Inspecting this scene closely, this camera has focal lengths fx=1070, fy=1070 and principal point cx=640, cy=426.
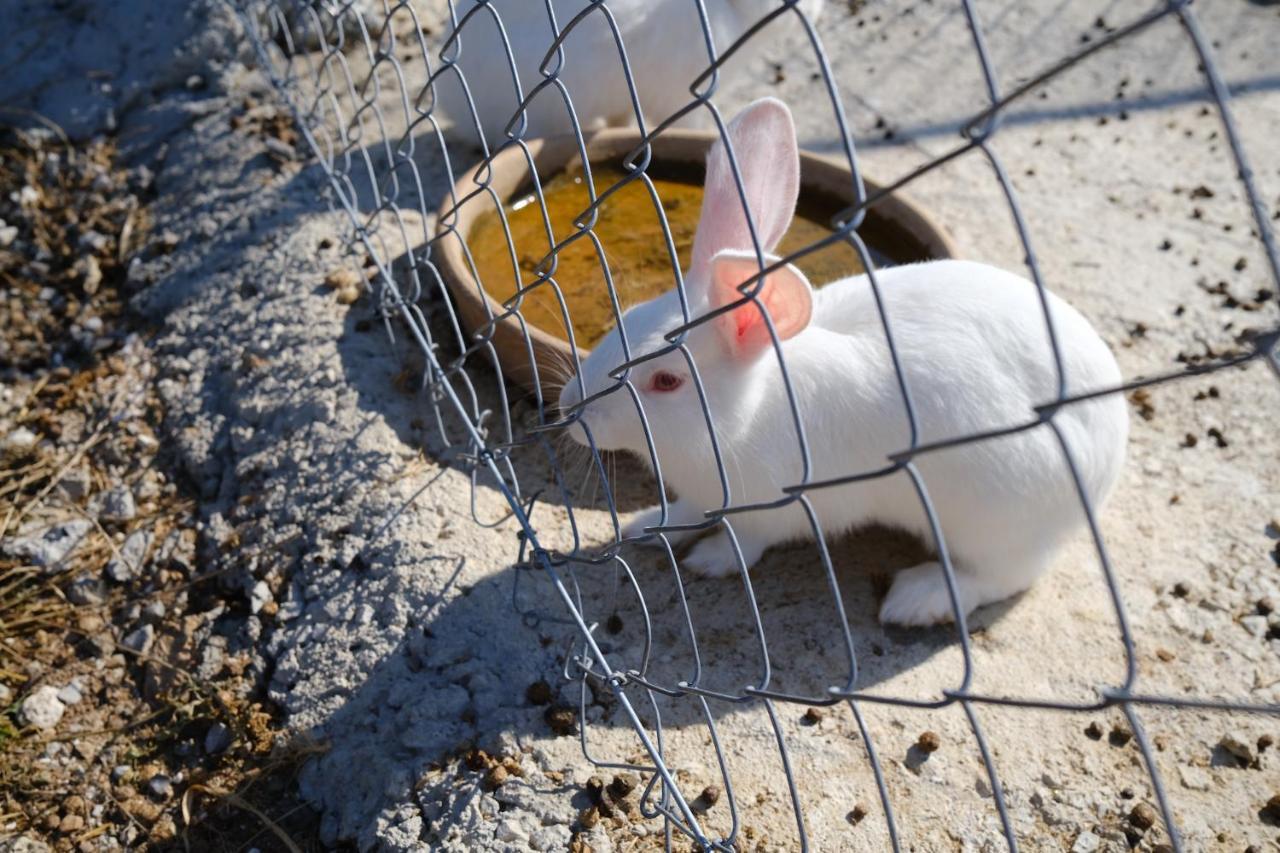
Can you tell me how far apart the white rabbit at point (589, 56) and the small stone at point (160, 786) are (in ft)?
8.32

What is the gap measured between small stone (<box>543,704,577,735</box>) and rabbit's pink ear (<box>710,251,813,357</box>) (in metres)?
0.87

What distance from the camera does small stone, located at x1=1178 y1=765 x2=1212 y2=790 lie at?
225 cm

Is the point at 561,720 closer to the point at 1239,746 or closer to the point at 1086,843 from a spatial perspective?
the point at 1086,843

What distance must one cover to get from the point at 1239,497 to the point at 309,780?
251cm

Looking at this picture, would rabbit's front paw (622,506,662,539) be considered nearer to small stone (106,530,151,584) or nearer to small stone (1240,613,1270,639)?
small stone (106,530,151,584)

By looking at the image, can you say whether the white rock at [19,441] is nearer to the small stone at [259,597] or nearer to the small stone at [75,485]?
the small stone at [75,485]

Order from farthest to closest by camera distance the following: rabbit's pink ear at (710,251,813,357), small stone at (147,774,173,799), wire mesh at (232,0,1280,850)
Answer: small stone at (147,774,173,799), rabbit's pink ear at (710,251,813,357), wire mesh at (232,0,1280,850)

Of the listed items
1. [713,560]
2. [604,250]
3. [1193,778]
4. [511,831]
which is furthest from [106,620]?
[1193,778]

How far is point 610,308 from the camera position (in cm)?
321

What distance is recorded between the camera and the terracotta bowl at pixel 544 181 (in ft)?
9.80

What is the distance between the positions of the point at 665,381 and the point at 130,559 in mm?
1639

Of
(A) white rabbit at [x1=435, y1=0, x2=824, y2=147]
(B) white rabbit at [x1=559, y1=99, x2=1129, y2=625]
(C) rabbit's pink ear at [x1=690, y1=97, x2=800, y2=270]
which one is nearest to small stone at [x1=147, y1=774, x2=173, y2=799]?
(B) white rabbit at [x1=559, y1=99, x2=1129, y2=625]

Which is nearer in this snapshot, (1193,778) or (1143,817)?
(1143,817)

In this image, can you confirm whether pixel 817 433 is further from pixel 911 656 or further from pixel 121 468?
pixel 121 468
